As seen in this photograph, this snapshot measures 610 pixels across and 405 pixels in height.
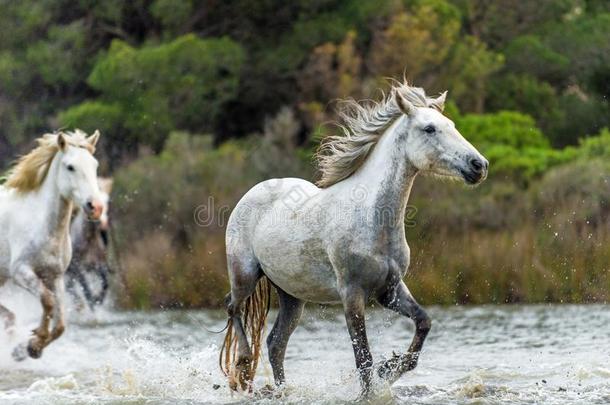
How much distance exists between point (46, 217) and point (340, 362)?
2777mm

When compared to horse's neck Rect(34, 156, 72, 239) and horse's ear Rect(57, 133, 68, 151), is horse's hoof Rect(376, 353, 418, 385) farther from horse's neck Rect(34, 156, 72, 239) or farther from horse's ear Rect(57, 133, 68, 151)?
horse's ear Rect(57, 133, 68, 151)

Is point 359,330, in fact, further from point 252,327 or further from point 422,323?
point 252,327

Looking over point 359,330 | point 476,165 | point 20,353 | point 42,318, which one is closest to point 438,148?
point 476,165

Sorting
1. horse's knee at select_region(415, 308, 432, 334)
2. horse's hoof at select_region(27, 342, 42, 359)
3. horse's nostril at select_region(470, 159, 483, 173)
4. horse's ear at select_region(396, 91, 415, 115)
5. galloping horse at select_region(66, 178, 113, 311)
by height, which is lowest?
galloping horse at select_region(66, 178, 113, 311)

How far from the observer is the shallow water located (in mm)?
8336

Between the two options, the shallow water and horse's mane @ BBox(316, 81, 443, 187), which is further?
the shallow water

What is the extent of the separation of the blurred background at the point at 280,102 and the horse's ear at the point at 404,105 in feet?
25.0

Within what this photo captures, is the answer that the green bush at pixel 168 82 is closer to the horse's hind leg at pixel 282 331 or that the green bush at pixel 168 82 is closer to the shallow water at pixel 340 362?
the shallow water at pixel 340 362

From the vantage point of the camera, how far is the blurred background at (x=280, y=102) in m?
16.8

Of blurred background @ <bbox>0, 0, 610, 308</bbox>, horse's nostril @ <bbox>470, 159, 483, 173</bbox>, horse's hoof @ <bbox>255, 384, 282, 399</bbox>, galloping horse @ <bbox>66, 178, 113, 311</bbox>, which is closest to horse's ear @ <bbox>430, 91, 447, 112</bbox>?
horse's nostril @ <bbox>470, 159, 483, 173</bbox>

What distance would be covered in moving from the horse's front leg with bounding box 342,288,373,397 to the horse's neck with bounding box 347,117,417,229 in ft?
1.60

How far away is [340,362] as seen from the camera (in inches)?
426

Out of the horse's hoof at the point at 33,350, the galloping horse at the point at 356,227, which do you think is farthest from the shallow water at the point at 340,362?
the galloping horse at the point at 356,227

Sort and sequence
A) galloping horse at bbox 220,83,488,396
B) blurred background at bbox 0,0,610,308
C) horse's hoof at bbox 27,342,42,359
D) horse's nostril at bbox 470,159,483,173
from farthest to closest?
blurred background at bbox 0,0,610,308 < horse's hoof at bbox 27,342,42,359 < galloping horse at bbox 220,83,488,396 < horse's nostril at bbox 470,159,483,173
